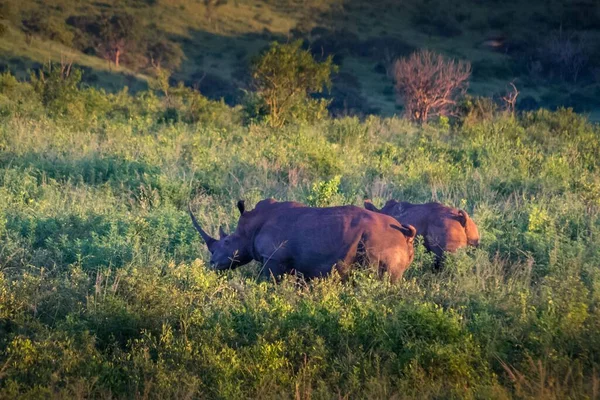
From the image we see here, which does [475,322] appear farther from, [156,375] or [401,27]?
[401,27]

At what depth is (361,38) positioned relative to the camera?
4478cm

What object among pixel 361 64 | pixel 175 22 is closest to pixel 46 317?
pixel 361 64

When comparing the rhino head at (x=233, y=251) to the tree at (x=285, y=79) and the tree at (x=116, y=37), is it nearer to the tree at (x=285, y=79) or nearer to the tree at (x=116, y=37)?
the tree at (x=285, y=79)

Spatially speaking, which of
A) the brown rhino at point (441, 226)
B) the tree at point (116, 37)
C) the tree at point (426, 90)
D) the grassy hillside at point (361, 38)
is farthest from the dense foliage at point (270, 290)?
the tree at point (116, 37)

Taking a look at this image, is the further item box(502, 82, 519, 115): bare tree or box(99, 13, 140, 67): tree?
box(99, 13, 140, 67): tree

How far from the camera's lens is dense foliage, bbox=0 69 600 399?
4430mm

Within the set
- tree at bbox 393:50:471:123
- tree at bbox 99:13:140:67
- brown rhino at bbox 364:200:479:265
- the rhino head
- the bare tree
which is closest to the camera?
the rhino head

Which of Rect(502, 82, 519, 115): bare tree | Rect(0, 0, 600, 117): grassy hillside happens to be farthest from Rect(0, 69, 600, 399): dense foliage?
Rect(0, 0, 600, 117): grassy hillside

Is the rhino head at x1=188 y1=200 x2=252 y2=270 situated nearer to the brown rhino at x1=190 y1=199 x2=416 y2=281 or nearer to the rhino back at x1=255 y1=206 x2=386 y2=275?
the brown rhino at x1=190 y1=199 x2=416 y2=281

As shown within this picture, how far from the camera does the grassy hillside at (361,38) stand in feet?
113

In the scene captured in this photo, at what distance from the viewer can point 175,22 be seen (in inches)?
1827

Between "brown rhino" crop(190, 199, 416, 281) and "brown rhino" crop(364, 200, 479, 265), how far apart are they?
86 cm

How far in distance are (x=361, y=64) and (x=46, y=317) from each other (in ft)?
120

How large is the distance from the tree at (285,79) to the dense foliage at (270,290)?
4.91 m
